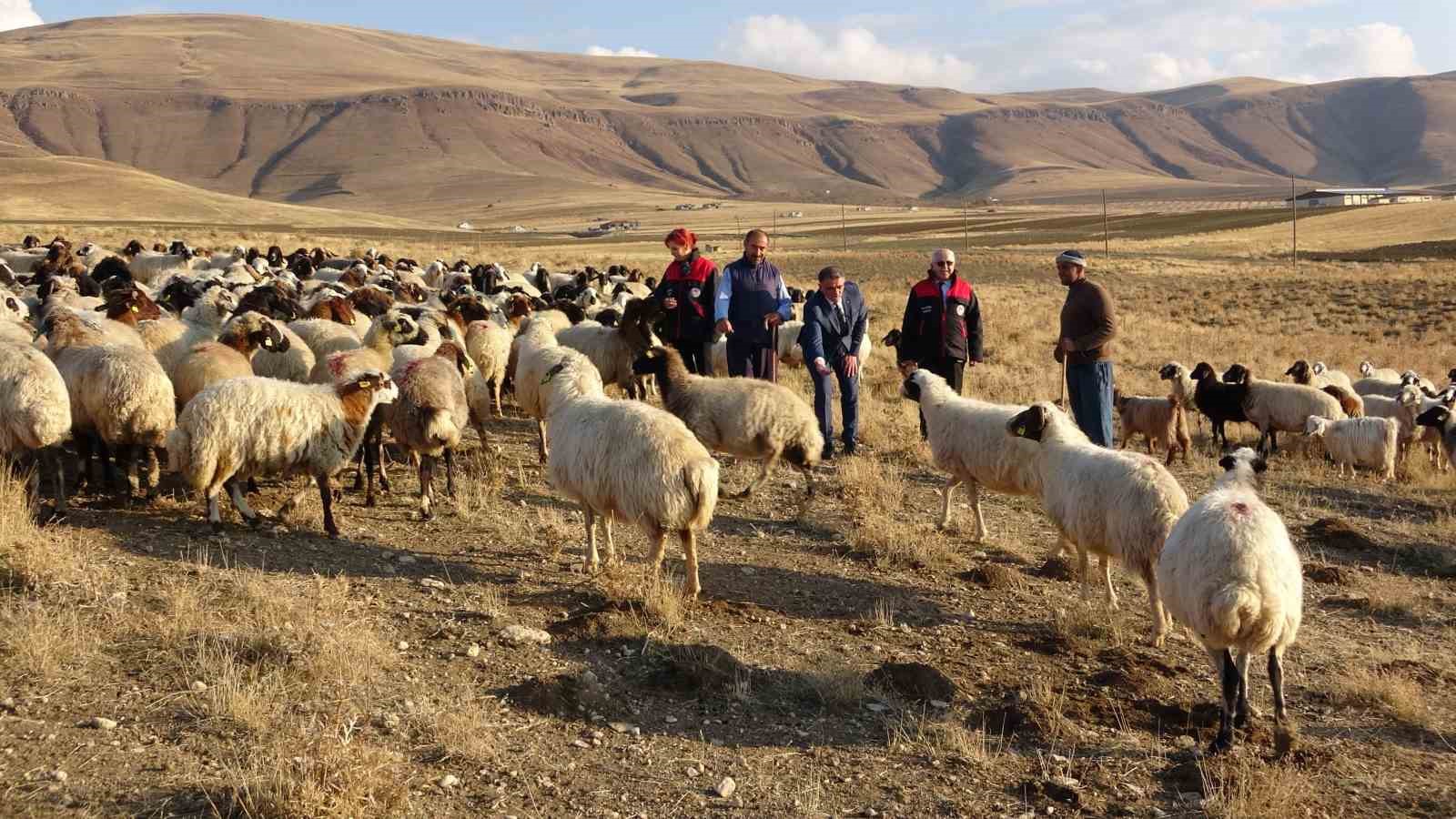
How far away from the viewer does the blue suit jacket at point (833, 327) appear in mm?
11414

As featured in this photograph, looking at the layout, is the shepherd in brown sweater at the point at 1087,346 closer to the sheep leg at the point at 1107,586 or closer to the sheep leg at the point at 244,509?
the sheep leg at the point at 1107,586

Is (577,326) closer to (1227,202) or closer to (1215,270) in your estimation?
(1215,270)

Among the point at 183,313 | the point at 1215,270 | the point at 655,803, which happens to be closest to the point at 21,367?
the point at 183,313

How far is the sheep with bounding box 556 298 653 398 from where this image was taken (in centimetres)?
1200

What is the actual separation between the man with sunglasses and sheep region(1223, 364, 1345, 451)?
6.05 m

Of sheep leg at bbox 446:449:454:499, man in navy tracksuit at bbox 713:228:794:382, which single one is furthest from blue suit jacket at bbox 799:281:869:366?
sheep leg at bbox 446:449:454:499

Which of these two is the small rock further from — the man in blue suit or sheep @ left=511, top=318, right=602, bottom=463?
the man in blue suit

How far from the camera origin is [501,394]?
14.8 m

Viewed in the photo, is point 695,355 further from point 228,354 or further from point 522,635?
point 522,635

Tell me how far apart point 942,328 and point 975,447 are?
87.9 inches

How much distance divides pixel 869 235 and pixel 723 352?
8100cm

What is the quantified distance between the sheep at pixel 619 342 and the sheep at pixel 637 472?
12.1 ft

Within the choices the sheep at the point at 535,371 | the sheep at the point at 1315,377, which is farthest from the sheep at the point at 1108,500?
the sheep at the point at 1315,377

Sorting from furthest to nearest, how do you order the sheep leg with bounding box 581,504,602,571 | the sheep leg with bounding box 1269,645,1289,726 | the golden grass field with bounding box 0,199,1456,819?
the sheep leg with bounding box 581,504,602,571 < the sheep leg with bounding box 1269,645,1289,726 < the golden grass field with bounding box 0,199,1456,819
